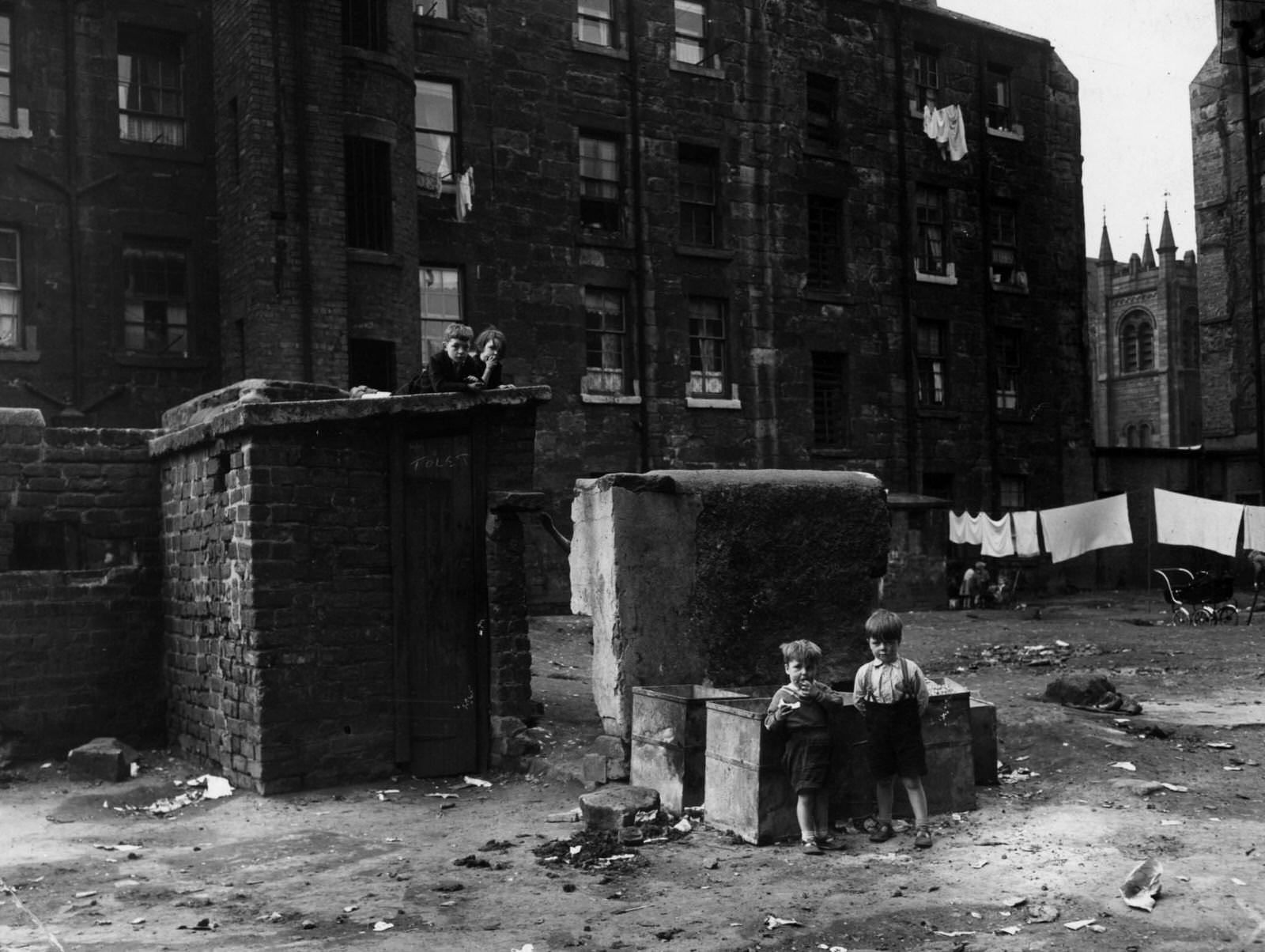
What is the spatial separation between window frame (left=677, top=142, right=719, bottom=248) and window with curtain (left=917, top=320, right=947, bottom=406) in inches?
250

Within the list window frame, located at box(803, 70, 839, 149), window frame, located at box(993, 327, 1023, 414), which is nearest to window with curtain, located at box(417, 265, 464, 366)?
window frame, located at box(803, 70, 839, 149)

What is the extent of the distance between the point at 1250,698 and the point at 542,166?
16084 millimetres

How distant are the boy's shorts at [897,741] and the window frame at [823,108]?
72.3 feet

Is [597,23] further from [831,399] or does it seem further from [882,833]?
[882,833]

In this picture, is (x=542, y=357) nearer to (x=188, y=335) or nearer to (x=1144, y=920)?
(x=188, y=335)

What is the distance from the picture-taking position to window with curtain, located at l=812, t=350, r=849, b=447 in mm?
27578

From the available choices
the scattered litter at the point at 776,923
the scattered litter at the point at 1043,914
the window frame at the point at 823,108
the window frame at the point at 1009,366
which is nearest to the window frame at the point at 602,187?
the window frame at the point at 823,108

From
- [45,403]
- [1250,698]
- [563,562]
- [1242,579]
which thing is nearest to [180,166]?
[45,403]

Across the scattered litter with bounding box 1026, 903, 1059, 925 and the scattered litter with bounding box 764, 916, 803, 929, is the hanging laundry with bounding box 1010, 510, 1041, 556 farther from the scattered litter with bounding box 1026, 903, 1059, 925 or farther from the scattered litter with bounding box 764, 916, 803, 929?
the scattered litter with bounding box 764, 916, 803, 929

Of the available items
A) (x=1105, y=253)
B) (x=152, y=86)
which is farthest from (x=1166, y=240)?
(x=152, y=86)

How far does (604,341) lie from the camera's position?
24.5 m

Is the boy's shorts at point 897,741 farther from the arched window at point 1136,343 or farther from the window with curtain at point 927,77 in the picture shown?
the arched window at point 1136,343

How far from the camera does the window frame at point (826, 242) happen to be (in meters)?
27.6

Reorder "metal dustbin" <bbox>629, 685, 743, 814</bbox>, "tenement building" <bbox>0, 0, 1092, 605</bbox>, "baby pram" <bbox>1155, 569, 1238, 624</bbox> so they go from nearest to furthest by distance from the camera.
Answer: "metal dustbin" <bbox>629, 685, 743, 814</bbox>
"tenement building" <bbox>0, 0, 1092, 605</bbox>
"baby pram" <bbox>1155, 569, 1238, 624</bbox>
